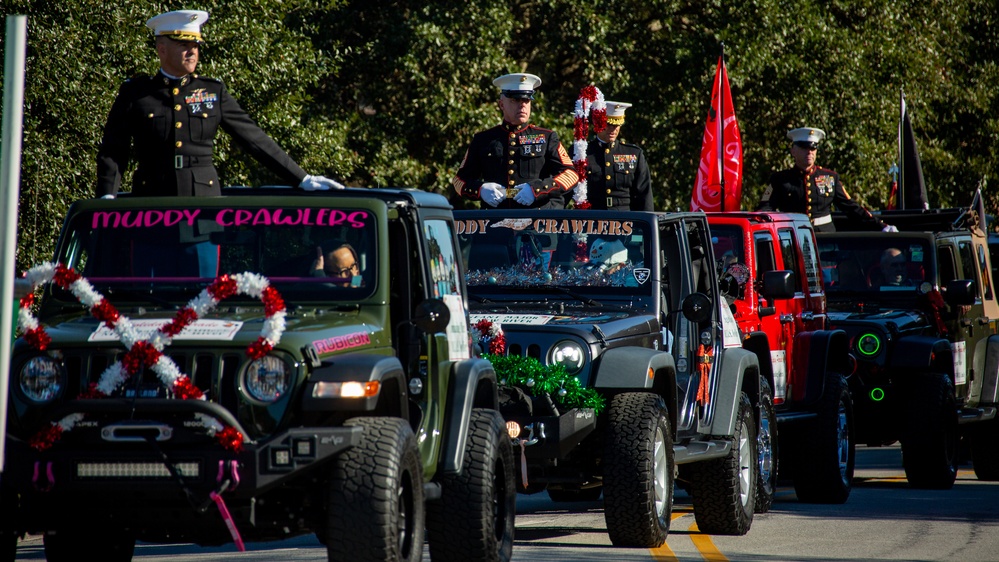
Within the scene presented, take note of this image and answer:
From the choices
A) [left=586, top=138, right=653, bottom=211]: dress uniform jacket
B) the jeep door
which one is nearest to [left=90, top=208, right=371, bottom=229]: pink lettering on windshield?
the jeep door

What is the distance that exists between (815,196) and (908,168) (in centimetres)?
805

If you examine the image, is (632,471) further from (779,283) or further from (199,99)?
(199,99)

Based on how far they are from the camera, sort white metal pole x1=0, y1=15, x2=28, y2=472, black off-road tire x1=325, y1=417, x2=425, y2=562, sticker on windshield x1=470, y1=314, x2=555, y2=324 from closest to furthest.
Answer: white metal pole x1=0, y1=15, x2=28, y2=472 < black off-road tire x1=325, y1=417, x2=425, y2=562 < sticker on windshield x1=470, y1=314, x2=555, y2=324

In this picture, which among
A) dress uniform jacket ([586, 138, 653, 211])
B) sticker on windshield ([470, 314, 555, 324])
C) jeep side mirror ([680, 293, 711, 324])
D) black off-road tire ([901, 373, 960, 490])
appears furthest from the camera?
dress uniform jacket ([586, 138, 653, 211])

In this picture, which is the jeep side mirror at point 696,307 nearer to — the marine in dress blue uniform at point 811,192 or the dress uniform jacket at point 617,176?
the dress uniform jacket at point 617,176

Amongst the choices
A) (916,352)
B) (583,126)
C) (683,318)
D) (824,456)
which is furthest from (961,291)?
(683,318)

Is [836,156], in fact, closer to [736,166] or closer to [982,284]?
[736,166]

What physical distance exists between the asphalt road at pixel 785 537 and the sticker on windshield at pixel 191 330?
2.42 meters

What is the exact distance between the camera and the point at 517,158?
1303 centimetres

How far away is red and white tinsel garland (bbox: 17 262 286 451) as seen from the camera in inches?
260

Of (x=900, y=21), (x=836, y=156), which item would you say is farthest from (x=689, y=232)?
(x=900, y=21)

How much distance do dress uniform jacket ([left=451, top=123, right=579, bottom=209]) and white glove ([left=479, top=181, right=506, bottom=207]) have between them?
469mm

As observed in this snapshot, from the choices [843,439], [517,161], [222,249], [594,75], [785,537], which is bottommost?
[785,537]

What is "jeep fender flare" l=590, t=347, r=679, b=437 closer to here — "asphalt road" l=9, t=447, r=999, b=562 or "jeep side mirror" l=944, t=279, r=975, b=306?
"asphalt road" l=9, t=447, r=999, b=562
